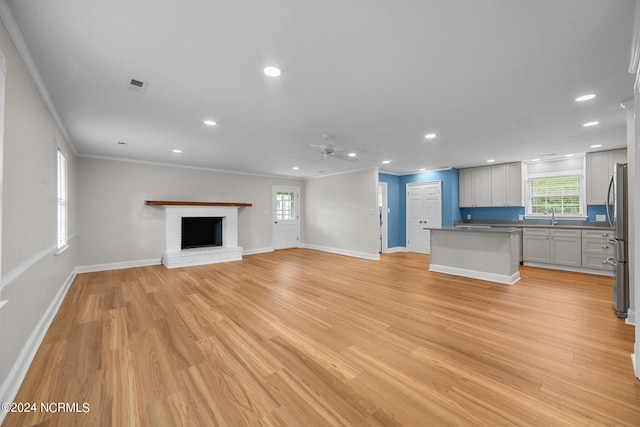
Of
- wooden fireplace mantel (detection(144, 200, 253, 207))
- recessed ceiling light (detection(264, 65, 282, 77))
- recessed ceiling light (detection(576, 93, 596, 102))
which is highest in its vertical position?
recessed ceiling light (detection(264, 65, 282, 77))

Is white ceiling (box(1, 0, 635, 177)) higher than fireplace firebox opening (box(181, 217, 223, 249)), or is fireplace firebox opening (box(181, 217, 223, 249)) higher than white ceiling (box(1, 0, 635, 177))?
white ceiling (box(1, 0, 635, 177))

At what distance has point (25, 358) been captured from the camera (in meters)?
2.04

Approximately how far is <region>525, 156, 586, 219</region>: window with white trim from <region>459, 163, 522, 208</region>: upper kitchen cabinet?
230 mm

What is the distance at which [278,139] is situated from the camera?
13.8 ft

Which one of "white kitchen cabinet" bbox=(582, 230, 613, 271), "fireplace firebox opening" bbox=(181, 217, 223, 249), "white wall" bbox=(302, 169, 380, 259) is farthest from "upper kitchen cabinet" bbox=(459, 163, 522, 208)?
"fireplace firebox opening" bbox=(181, 217, 223, 249)

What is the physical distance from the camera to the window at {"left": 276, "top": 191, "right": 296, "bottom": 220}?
330 inches

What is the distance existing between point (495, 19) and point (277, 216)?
23.9ft

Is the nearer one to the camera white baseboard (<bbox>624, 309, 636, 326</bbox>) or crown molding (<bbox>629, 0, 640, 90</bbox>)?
crown molding (<bbox>629, 0, 640, 90</bbox>)

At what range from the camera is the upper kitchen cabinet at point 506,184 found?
243 inches

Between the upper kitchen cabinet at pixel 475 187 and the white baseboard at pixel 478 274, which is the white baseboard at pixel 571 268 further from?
the upper kitchen cabinet at pixel 475 187

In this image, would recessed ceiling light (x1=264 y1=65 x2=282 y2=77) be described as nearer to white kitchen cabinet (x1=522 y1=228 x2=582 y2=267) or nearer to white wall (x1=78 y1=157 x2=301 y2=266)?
white wall (x1=78 y1=157 x2=301 y2=266)

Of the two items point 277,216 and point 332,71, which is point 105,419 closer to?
point 332,71

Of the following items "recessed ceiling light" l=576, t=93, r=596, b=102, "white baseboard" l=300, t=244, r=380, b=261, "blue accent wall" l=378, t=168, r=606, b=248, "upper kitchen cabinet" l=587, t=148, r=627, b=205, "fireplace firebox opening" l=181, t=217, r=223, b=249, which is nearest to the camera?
"recessed ceiling light" l=576, t=93, r=596, b=102

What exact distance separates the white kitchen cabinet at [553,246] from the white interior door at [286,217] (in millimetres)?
6168
